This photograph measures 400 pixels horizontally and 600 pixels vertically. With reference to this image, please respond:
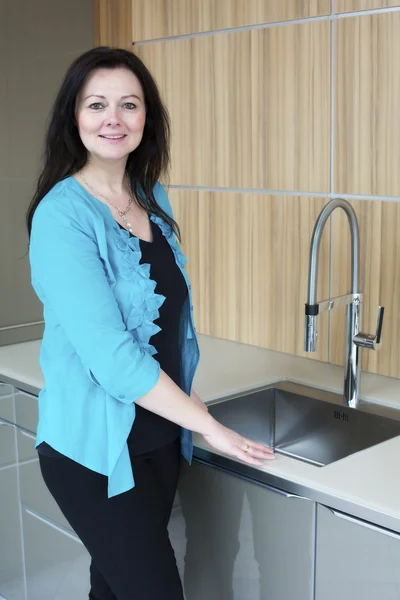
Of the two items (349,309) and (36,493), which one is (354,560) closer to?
(349,309)

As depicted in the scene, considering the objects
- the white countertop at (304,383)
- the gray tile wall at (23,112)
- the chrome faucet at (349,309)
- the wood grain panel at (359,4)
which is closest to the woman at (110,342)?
the white countertop at (304,383)

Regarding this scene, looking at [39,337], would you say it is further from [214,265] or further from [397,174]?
[397,174]

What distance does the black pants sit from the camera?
4.71 feet

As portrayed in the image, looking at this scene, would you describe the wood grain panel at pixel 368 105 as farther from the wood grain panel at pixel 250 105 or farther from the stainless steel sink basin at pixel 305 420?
the stainless steel sink basin at pixel 305 420

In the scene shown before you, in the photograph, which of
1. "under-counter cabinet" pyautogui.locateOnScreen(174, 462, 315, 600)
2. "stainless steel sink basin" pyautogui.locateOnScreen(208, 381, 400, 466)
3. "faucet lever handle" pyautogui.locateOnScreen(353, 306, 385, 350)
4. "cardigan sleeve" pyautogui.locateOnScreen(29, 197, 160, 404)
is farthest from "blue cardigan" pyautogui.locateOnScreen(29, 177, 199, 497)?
"faucet lever handle" pyautogui.locateOnScreen(353, 306, 385, 350)

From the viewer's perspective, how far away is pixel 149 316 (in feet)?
4.70

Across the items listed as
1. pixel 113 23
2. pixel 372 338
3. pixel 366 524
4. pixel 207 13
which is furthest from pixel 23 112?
pixel 366 524

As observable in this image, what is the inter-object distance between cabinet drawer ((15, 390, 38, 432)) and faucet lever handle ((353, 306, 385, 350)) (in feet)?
2.60

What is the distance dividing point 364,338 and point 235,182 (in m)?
0.70

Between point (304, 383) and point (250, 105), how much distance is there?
0.77 m

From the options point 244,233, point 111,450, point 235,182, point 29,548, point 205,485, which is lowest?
point 29,548

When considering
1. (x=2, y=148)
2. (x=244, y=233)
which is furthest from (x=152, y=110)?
(x=2, y=148)

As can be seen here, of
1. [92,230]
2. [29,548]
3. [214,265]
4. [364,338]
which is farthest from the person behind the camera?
[214,265]

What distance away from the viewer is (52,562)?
210cm
